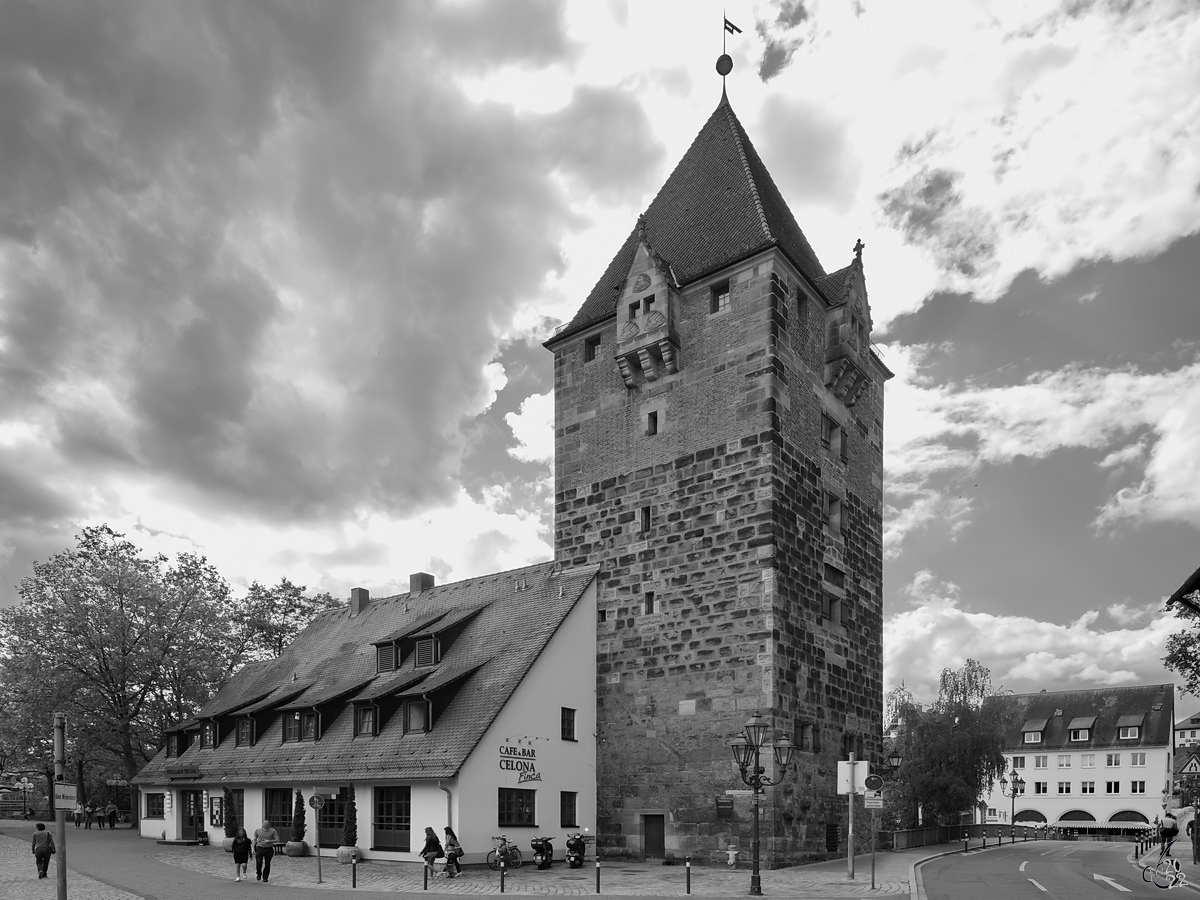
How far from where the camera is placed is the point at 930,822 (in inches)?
2067

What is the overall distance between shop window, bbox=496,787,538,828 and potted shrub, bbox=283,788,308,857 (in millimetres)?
8045

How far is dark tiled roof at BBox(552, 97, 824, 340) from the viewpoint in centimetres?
3406

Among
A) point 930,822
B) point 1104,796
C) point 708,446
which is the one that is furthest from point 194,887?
point 1104,796

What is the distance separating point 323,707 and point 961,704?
34.7m

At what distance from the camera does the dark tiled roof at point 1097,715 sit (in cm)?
7906

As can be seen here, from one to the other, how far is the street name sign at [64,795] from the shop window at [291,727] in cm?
2074

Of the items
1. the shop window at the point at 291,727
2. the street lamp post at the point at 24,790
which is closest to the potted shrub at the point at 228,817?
the shop window at the point at 291,727

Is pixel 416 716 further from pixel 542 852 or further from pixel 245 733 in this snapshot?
pixel 245 733

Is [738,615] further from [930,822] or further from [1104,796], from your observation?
[1104,796]

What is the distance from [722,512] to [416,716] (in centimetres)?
1169

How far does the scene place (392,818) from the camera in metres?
30.3

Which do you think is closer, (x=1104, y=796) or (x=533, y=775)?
(x=533, y=775)

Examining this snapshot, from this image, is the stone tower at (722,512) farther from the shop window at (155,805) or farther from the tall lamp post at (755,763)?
the shop window at (155,805)

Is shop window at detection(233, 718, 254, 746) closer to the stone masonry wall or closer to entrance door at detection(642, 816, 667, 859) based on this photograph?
the stone masonry wall
